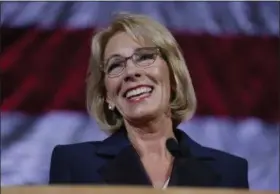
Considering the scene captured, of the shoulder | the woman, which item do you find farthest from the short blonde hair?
the shoulder

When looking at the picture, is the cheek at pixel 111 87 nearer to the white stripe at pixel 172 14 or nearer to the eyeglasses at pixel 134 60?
the eyeglasses at pixel 134 60

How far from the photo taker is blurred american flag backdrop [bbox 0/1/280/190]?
4.79ft

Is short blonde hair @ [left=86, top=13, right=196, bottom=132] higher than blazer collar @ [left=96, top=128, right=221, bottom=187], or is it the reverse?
short blonde hair @ [left=86, top=13, right=196, bottom=132]

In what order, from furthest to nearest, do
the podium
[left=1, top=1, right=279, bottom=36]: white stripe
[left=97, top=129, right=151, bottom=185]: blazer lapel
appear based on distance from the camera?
1. [left=1, top=1, right=279, bottom=36]: white stripe
2. [left=97, top=129, right=151, bottom=185]: blazer lapel
3. the podium

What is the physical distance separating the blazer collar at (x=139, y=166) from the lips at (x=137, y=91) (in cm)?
8

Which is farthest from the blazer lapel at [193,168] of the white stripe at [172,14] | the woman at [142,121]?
the white stripe at [172,14]

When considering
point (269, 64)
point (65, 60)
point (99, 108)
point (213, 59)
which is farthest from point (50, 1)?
point (269, 64)

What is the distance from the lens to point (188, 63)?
1496 millimetres

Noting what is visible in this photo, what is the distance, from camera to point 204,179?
55.4 inches

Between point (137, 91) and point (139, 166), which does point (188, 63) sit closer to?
point (137, 91)

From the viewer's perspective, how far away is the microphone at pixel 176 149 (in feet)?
4.72

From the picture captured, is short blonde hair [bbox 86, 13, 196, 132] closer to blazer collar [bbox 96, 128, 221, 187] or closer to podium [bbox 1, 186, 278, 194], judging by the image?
blazer collar [bbox 96, 128, 221, 187]

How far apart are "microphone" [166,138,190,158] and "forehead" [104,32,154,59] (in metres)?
0.22

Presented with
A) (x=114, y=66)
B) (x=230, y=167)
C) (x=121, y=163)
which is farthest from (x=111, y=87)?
(x=230, y=167)
